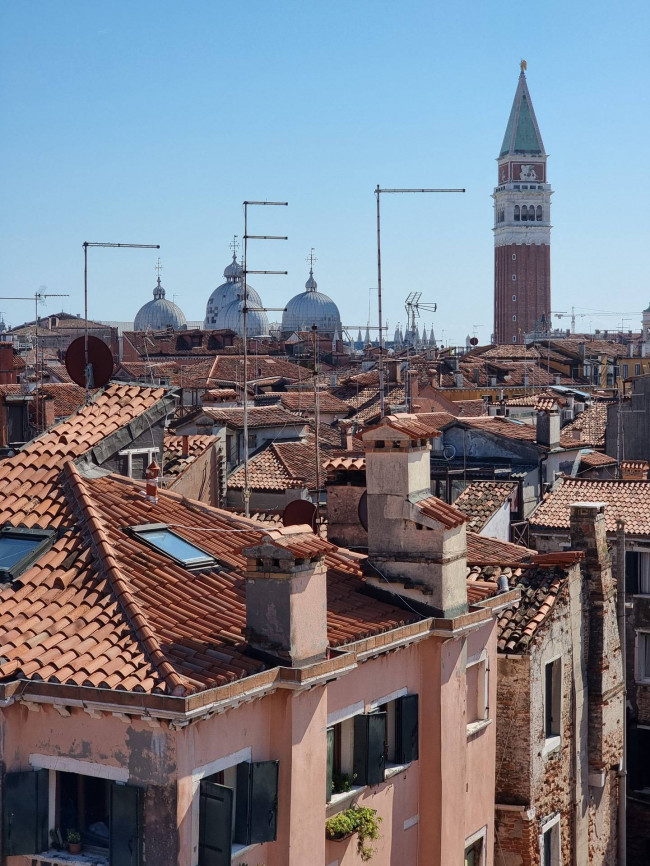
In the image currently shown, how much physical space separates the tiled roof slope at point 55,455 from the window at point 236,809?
79.4 inches

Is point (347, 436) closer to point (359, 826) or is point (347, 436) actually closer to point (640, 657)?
point (640, 657)

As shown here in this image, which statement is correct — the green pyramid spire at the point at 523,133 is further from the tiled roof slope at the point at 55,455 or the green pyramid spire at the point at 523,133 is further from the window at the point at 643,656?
the tiled roof slope at the point at 55,455

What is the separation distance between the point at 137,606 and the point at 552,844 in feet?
17.4

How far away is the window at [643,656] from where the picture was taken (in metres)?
15.7

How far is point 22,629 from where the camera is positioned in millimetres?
6742

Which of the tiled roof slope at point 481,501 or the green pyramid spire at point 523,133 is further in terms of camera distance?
the green pyramid spire at point 523,133

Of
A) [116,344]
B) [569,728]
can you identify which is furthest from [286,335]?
[569,728]

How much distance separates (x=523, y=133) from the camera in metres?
111

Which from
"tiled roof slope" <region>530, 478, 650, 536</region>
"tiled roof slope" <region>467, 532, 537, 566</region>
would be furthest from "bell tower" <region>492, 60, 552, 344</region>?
"tiled roof slope" <region>467, 532, 537, 566</region>

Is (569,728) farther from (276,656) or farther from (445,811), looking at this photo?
(276,656)

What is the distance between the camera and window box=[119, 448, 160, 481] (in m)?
9.72

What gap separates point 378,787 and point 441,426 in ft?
48.3

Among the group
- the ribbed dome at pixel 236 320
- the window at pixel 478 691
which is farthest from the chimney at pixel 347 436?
the ribbed dome at pixel 236 320

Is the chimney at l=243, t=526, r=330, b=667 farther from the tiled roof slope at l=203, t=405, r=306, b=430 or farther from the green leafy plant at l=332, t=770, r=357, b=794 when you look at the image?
the tiled roof slope at l=203, t=405, r=306, b=430
